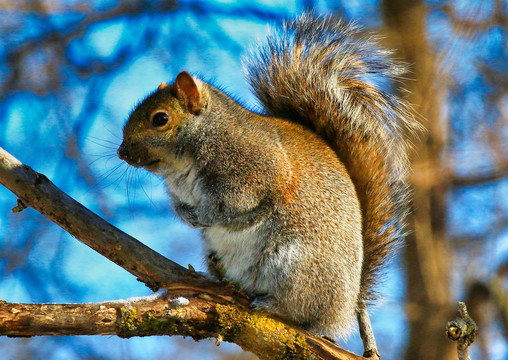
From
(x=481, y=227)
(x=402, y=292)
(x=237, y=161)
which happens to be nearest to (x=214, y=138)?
(x=237, y=161)

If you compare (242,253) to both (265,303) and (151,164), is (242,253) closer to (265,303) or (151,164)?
(265,303)

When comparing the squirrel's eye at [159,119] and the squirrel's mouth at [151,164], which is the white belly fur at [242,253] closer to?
the squirrel's mouth at [151,164]

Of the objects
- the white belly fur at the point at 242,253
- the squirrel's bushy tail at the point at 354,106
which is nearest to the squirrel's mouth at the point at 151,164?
the white belly fur at the point at 242,253

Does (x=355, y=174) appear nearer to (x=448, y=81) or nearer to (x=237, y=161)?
(x=237, y=161)

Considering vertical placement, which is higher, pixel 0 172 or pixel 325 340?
pixel 0 172

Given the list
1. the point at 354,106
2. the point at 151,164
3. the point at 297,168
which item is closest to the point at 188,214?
the point at 151,164

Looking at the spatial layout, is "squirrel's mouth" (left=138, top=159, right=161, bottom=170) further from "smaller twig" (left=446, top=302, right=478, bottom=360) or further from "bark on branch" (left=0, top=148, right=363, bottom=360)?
"smaller twig" (left=446, top=302, right=478, bottom=360)
